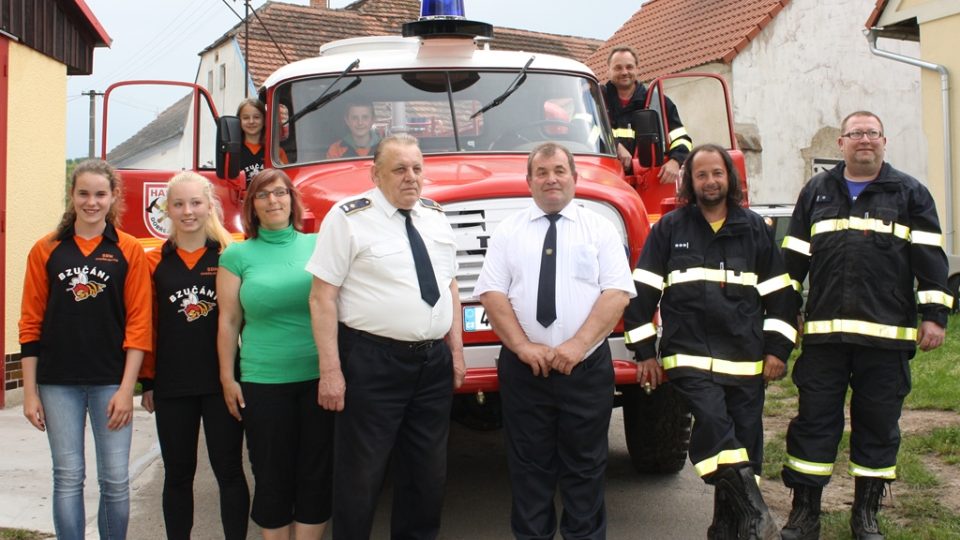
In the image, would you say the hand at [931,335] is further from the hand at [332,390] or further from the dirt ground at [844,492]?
the hand at [332,390]

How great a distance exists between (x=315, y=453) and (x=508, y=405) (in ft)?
2.82

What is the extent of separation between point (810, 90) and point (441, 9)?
15.8 meters

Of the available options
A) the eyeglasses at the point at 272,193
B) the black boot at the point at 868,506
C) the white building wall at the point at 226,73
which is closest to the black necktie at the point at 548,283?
the eyeglasses at the point at 272,193

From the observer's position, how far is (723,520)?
471cm

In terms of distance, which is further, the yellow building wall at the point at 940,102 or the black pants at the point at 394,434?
the yellow building wall at the point at 940,102

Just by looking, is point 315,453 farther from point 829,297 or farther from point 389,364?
point 829,297

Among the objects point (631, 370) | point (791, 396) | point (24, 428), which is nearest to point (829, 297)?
point (631, 370)

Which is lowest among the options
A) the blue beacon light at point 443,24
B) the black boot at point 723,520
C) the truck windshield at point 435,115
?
the black boot at point 723,520

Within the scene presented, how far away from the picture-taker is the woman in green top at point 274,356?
14.0ft

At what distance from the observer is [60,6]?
33.1ft

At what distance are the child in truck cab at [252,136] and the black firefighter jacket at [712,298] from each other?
108 inches

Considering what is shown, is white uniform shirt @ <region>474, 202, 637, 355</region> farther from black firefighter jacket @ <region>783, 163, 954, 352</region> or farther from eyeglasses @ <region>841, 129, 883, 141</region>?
eyeglasses @ <region>841, 129, 883, 141</region>

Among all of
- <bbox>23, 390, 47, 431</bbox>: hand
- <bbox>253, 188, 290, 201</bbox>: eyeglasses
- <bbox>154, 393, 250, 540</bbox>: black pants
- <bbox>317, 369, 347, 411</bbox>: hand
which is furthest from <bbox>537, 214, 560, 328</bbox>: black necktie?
<bbox>23, 390, 47, 431</bbox>: hand

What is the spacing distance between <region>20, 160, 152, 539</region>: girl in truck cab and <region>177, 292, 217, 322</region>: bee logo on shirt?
0.48 feet
